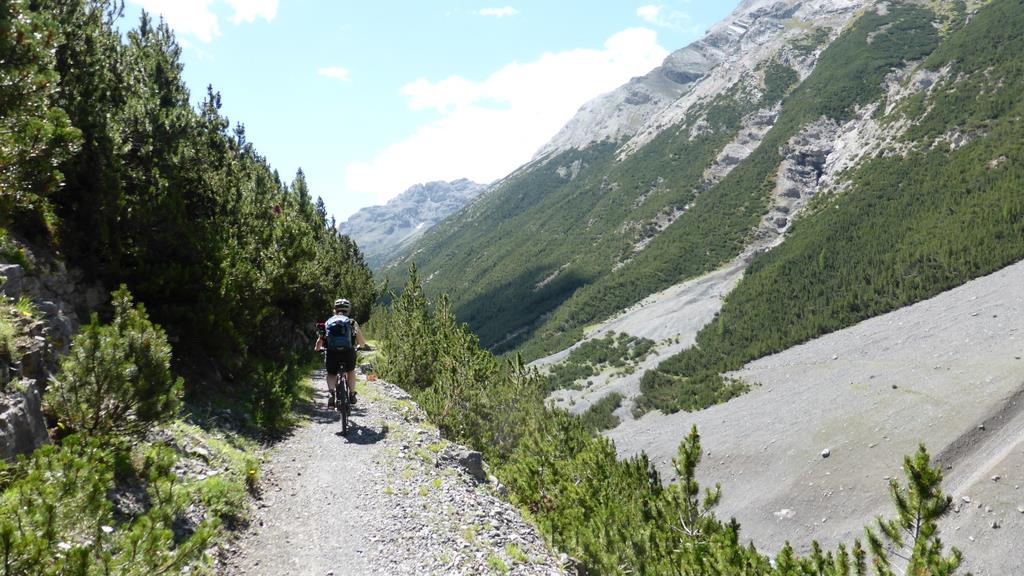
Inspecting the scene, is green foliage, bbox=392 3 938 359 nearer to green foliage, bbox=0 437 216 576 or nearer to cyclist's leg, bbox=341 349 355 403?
cyclist's leg, bbox=341 349 355 403

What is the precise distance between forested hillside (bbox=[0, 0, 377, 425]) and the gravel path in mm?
2830

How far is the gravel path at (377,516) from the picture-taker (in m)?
7.33

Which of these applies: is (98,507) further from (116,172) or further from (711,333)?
(711,333)

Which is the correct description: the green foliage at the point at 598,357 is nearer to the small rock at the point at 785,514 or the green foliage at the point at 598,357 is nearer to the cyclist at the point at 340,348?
the small rock at the point at 785,514

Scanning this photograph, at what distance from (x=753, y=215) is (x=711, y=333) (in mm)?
55202

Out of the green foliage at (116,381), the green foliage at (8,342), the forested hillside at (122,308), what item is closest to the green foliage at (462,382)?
the forested hillside at (122,308)

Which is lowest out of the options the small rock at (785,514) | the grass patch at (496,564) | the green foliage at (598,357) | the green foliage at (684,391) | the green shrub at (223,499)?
the green foliage at (684,391)

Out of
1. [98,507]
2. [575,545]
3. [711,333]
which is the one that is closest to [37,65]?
[98,507]

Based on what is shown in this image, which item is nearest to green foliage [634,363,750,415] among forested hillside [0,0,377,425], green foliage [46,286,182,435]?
forested hillside [0,0,377,425]

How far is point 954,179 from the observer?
99375mm

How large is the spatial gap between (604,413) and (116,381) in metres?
90.6

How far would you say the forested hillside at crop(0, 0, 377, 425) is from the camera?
6.73 metres

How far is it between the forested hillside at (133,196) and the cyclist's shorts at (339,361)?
163 centimetres

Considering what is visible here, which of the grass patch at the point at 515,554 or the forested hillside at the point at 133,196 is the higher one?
the forested hillside at the point at 133,196
